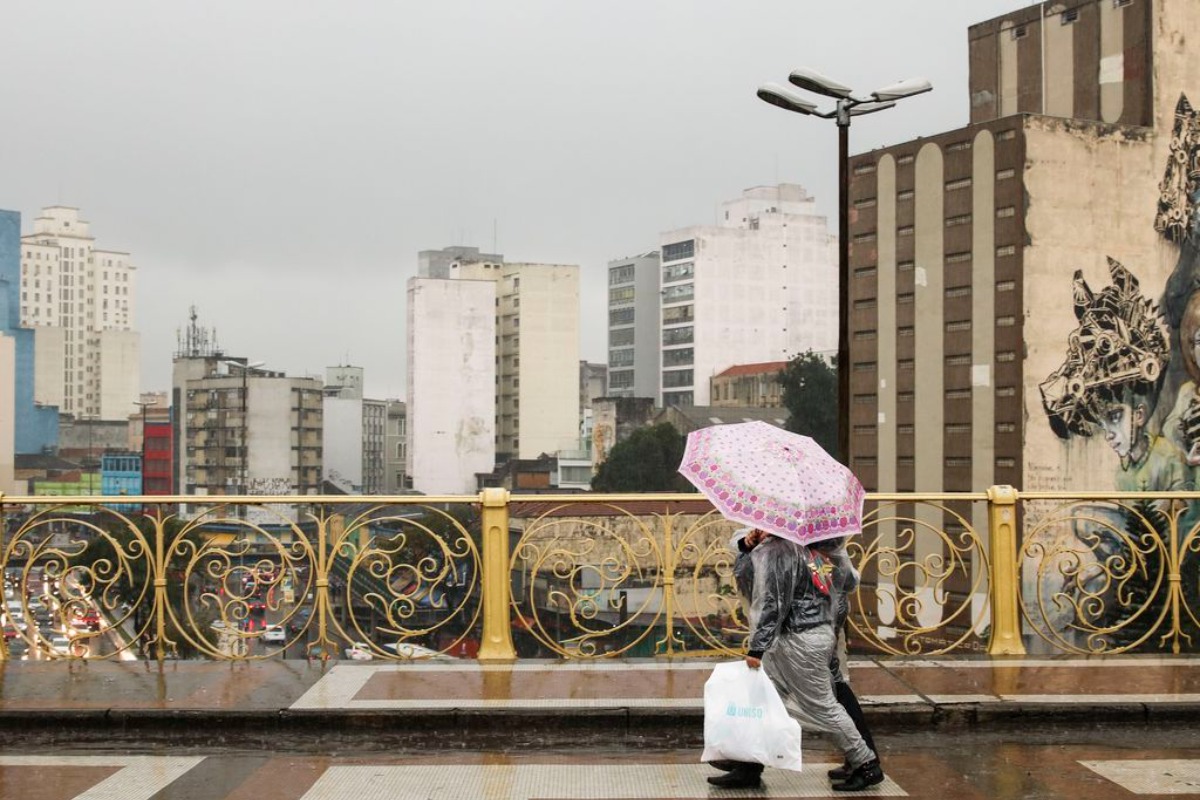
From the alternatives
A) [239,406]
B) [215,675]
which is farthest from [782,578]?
[239,406]

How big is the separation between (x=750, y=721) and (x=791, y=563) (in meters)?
0.78

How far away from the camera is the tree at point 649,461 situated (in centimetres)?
9631

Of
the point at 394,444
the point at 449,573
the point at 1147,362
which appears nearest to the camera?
the point at 449,573

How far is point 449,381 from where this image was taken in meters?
120

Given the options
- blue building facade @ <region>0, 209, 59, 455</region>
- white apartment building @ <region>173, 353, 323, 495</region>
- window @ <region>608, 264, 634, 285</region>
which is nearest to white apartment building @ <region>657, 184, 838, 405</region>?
window @ <region>608, 264, 634, 285</region>

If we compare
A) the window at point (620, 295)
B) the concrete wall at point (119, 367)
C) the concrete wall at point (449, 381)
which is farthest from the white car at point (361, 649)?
the concrete wall at point (119, 367)

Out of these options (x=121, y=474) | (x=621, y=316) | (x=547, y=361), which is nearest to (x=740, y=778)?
(x=121, y=474)

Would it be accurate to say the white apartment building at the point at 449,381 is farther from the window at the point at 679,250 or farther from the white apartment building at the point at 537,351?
the window at the point at 679,250

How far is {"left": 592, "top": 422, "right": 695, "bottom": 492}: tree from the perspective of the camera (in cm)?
9631

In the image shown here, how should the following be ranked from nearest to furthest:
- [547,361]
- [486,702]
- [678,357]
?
[486,702] → [547,361] → [678,357]

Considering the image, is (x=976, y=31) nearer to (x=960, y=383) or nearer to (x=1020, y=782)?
(x=960, y=383)

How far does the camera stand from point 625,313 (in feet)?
467

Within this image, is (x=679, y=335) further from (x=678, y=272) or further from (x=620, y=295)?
(x=620, y=295)

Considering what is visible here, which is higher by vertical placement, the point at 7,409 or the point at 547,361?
the point at 547,361
